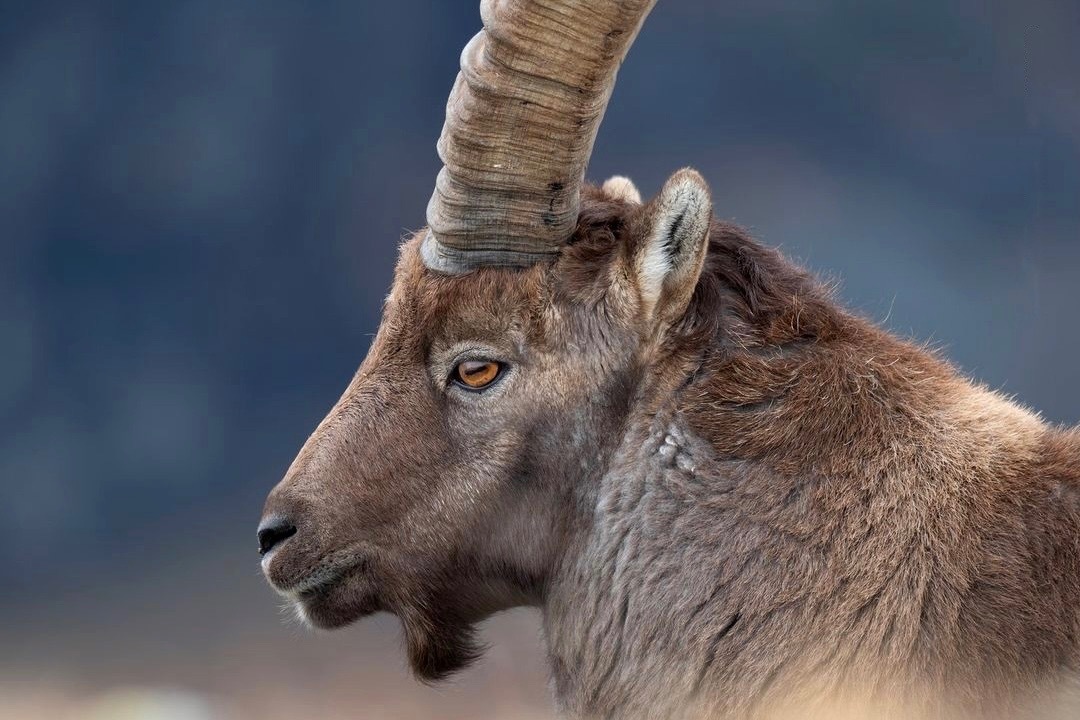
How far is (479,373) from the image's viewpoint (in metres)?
4.66

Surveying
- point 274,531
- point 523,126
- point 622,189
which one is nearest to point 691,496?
point 523,126

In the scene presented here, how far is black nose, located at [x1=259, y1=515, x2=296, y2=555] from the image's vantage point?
4.73 m

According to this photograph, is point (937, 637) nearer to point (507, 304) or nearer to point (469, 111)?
point (507, 304)

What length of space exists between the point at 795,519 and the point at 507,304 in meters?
1.35

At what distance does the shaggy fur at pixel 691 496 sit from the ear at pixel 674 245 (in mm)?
11

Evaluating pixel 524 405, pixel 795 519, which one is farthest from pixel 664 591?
pixel 524 405

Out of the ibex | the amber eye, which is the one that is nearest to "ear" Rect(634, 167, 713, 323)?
the ibex

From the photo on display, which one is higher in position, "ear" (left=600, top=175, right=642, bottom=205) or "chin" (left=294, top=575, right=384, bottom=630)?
"ear" (left=600, top=175, right=642, bottom=205)

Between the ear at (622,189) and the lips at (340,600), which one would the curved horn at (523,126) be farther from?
the lips at (340,600)

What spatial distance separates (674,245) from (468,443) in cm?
109

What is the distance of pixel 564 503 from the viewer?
462 cm

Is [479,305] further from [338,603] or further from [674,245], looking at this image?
[338,603]

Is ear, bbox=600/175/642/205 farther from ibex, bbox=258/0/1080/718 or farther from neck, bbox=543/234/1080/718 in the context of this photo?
neck, bbox=543/234/1080/718

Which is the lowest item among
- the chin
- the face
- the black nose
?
the chin
